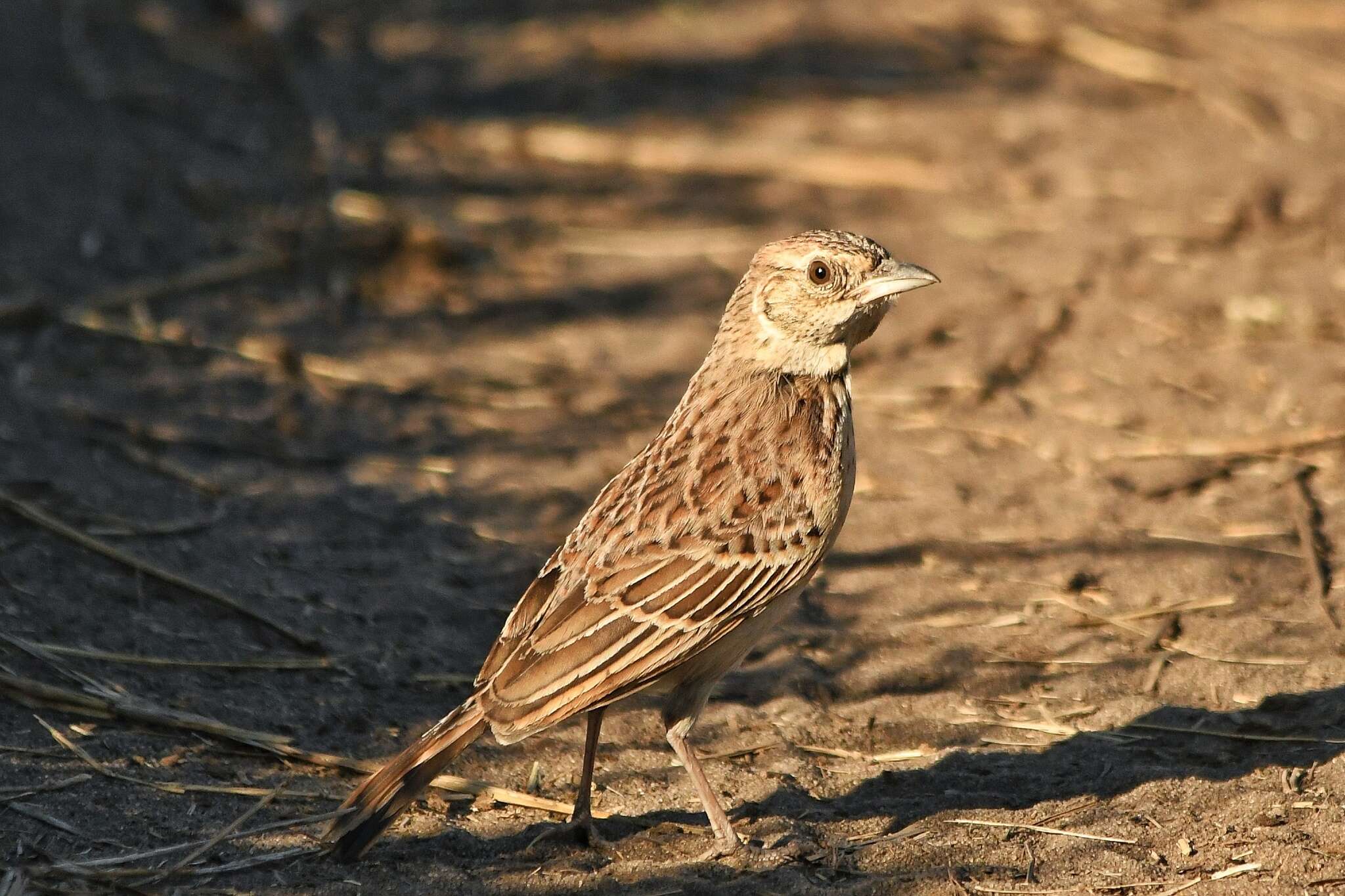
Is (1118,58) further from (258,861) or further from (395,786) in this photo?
(258,861)

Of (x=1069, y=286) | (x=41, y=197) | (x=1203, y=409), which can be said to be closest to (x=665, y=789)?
(x=1203, y=409)

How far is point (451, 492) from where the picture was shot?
7676 mm

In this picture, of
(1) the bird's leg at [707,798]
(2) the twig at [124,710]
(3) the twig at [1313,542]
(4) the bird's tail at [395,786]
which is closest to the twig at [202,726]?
(2) the twig at [124,710]

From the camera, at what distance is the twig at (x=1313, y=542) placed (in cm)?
641

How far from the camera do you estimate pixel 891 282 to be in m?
5.61

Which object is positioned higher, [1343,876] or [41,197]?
[41,197]

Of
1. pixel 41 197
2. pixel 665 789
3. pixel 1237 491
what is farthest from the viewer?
pixel 41 197

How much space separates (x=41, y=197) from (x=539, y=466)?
4198 mm

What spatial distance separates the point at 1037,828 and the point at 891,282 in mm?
1859

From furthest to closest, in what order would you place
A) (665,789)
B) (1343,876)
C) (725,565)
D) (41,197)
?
1. (41,197)
2. (665,789)
3. (725,565)
4. (1343,876)

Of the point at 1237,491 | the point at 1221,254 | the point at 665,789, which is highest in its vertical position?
the point at 1221,254

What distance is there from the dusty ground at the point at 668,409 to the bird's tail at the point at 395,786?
0.14m

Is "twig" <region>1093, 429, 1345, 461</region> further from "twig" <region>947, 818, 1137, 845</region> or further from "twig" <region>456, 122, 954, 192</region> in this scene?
"twig" <region>456, 122, 954, 192</region>

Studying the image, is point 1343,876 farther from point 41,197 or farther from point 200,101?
point 200,101
